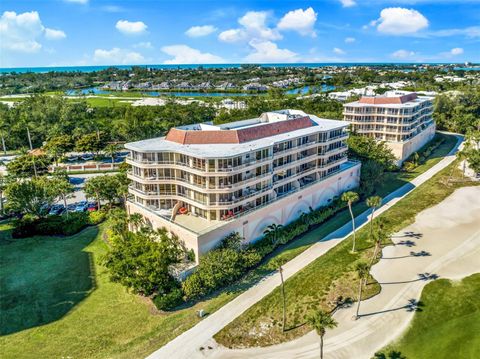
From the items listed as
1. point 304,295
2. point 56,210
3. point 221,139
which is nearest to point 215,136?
point 221,139

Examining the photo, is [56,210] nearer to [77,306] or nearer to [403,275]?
[77,306]

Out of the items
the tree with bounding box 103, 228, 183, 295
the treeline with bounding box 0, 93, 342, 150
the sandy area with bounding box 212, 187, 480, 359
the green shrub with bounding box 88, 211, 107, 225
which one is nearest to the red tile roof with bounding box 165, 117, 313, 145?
the tree with bounding box 103, 228, 183, 295

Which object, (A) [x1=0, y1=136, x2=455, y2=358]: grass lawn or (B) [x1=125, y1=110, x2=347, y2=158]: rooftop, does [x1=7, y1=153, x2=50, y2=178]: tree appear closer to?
(A) [x1=0, y1=136, x2=455, y2=358]: grass lawn

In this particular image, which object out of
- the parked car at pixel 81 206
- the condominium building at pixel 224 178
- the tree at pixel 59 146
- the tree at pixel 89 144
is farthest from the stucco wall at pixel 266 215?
the tree at pixel 59 146

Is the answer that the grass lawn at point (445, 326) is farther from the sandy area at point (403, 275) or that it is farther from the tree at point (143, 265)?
the tree at point (143, 265)

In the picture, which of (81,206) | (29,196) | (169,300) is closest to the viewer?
(169,300)

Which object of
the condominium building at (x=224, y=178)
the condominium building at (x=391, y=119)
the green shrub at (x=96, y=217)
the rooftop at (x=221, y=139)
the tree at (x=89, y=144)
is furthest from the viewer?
the tree at (x=89, y=144)

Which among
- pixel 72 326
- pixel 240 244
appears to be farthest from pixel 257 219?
pixel 72 326
